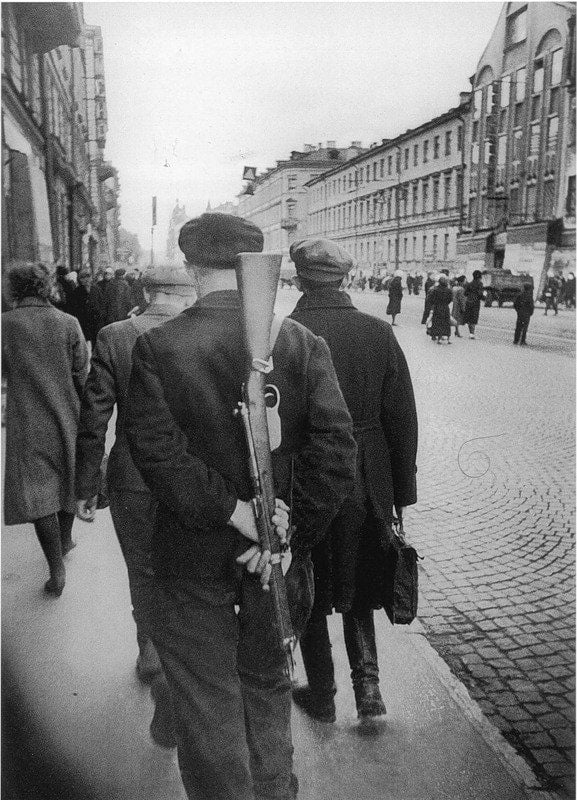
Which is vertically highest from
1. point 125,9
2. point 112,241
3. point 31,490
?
point 125,9

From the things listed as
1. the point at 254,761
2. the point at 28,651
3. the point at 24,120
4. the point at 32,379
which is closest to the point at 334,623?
the point at 254,761

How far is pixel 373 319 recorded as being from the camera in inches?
100

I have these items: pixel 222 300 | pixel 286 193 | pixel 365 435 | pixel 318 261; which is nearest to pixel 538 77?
pixel 286 193

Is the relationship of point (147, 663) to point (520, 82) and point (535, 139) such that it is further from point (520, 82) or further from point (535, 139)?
point (520, 82)

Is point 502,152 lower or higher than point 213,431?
higher

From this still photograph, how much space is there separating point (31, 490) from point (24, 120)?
1.48 metres

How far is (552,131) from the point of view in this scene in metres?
2.70

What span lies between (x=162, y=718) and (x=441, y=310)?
6.71 ft

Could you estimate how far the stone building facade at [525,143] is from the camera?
262cm

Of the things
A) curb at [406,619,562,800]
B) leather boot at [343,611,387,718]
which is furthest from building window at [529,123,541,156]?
curb at [406,619,562,800]

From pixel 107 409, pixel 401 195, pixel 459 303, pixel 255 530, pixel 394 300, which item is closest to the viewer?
pixel 255 530

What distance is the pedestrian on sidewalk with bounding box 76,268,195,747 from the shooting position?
2.41 meters

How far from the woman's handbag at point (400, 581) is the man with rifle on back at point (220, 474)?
1.80 feet

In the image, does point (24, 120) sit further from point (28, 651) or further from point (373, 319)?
point (28, 651)
